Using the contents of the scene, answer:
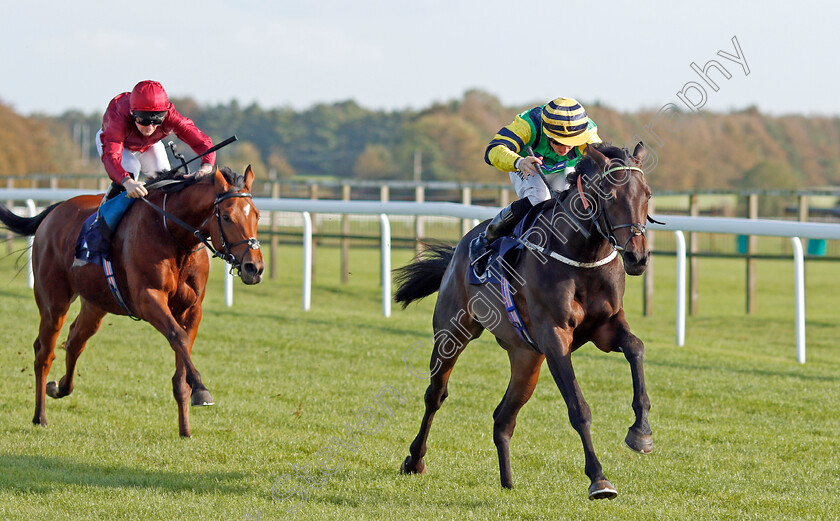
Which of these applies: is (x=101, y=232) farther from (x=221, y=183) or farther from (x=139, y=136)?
(x=221, y=183)

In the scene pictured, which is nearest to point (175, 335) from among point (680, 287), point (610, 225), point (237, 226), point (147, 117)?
point (237, 226)

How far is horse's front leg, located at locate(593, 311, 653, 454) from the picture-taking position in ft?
12.1

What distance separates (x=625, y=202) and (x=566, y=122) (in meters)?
0.74

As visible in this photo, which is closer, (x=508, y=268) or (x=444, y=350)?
(x=508, y=268)

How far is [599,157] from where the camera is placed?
3785mm

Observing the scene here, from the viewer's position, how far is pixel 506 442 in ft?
14.4

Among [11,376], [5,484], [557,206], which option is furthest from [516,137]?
[11,376]

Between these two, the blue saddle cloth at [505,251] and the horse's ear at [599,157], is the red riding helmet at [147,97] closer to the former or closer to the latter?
the blue saddle cloth at [505,251]

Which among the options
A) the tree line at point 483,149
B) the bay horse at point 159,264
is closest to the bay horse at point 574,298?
the bay horse at point 159,264

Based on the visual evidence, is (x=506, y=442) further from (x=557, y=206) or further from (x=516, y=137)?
(x=516, y=137)

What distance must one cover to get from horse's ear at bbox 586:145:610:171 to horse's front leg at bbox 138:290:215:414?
221 centimetres

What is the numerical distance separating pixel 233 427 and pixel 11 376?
7.48ft

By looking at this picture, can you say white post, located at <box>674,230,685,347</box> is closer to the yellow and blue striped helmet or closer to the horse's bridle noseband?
the yellow and blue striped helmet

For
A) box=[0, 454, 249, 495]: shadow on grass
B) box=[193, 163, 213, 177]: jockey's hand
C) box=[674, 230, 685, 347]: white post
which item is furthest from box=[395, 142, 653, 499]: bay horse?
box=[674, 230, 685, 347]: white post
